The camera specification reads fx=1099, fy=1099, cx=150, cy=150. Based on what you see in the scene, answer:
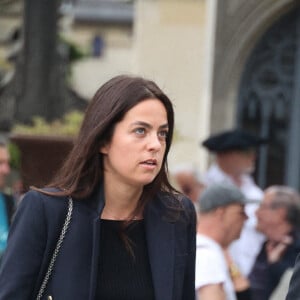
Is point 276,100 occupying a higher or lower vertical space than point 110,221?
higher

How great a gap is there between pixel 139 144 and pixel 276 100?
29.1ft

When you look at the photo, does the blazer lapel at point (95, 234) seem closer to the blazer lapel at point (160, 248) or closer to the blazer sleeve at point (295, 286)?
the blazer lapel at point (160, 248)

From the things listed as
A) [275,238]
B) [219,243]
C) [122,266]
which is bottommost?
[275,238]

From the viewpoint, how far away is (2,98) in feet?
47.9

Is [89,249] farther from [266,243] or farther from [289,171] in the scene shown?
[289,171]

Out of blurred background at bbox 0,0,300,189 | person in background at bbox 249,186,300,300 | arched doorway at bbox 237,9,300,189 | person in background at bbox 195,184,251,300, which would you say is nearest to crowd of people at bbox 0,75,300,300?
person in background at bbox 195,184,251,300

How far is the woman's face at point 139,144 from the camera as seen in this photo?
137 inches

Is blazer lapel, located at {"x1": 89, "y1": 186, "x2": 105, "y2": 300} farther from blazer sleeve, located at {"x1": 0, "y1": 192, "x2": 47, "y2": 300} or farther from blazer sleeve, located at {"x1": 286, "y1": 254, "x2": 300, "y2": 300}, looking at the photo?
blazer sleeve, located at {"x1": 286, "y1": 254, "x2": 300, "y2": 300}

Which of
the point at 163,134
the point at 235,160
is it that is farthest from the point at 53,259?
the point at 235,160

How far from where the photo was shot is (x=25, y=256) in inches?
135

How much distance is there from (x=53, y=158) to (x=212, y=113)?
3312 millimetres

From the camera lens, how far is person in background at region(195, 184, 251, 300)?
454 centimetres

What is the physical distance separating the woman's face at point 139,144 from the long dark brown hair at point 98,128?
0.08 ft

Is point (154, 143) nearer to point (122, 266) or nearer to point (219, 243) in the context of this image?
point (122, 266)
